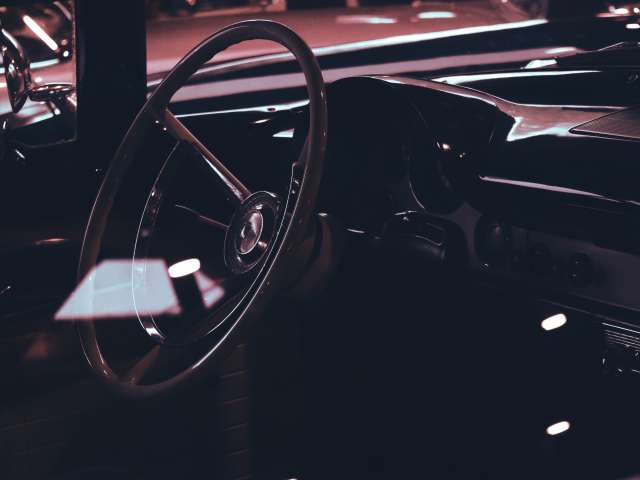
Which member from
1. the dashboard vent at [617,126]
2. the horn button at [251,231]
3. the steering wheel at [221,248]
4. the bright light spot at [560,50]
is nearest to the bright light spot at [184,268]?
the steering wheel at [221,248]

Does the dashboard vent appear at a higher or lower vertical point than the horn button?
higher

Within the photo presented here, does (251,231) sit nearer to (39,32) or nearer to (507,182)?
(507,182)

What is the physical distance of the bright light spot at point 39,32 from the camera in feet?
6.29

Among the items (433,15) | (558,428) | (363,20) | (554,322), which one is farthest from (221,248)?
(433,15)

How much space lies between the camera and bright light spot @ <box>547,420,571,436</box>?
153cm

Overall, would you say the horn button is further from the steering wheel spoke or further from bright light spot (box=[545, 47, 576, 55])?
bright light spot (box=[545, 47, 576, 55])

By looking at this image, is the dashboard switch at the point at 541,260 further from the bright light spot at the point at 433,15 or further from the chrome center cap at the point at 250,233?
the bright light spot at the point at 433,15

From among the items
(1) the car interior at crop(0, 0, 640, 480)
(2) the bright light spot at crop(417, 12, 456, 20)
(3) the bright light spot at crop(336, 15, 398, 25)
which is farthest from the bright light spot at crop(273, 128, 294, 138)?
(2) the bright light spot at crop(417, 12, 456, 20)

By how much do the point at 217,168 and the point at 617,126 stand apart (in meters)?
0.62

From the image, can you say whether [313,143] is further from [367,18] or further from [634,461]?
[367,18]

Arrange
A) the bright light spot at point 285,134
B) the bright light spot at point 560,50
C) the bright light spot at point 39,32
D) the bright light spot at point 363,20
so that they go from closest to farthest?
the bright light spot at point 285,134 < the bright light spot at point 39,32 < the bright light spot at point 560,50 < the bright light spot at point 363,20

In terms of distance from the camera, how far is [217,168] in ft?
4.55

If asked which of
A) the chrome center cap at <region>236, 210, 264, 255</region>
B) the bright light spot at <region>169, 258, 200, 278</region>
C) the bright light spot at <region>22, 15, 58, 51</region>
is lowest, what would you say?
the bright light spot at <region>169, 258, 200, 278</region>

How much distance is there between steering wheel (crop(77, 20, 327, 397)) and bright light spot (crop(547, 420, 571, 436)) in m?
0.58
